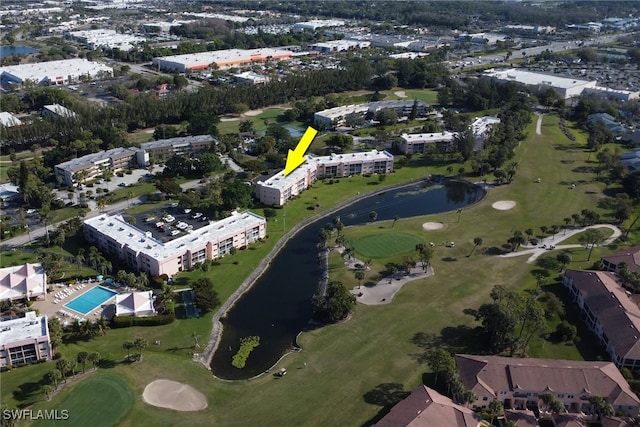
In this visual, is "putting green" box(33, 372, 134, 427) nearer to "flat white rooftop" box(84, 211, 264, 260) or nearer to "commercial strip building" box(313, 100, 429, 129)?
"flat white rooftop" box(84, 211, 264, 260)

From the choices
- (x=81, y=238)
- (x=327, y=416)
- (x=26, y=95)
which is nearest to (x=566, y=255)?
(x=327, y=416)

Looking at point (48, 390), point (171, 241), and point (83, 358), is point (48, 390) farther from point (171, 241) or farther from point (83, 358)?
point (171, 241)

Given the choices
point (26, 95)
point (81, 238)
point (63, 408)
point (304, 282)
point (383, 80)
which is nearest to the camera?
point (63, 408)

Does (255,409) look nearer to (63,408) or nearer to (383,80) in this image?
(63,408)

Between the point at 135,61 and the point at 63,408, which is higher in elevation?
the point at 135,61

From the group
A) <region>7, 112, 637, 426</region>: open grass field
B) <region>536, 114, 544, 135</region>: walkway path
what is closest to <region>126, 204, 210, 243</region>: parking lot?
<region>7, 112, 637, 426</region>: open grass field

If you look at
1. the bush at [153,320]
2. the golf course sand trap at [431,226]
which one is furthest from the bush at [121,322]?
Answer: the golf course sand trap at [431,226]

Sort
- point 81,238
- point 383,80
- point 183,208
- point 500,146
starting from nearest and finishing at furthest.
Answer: point 81,238
point 183,208
point 500,146
point 383,80
